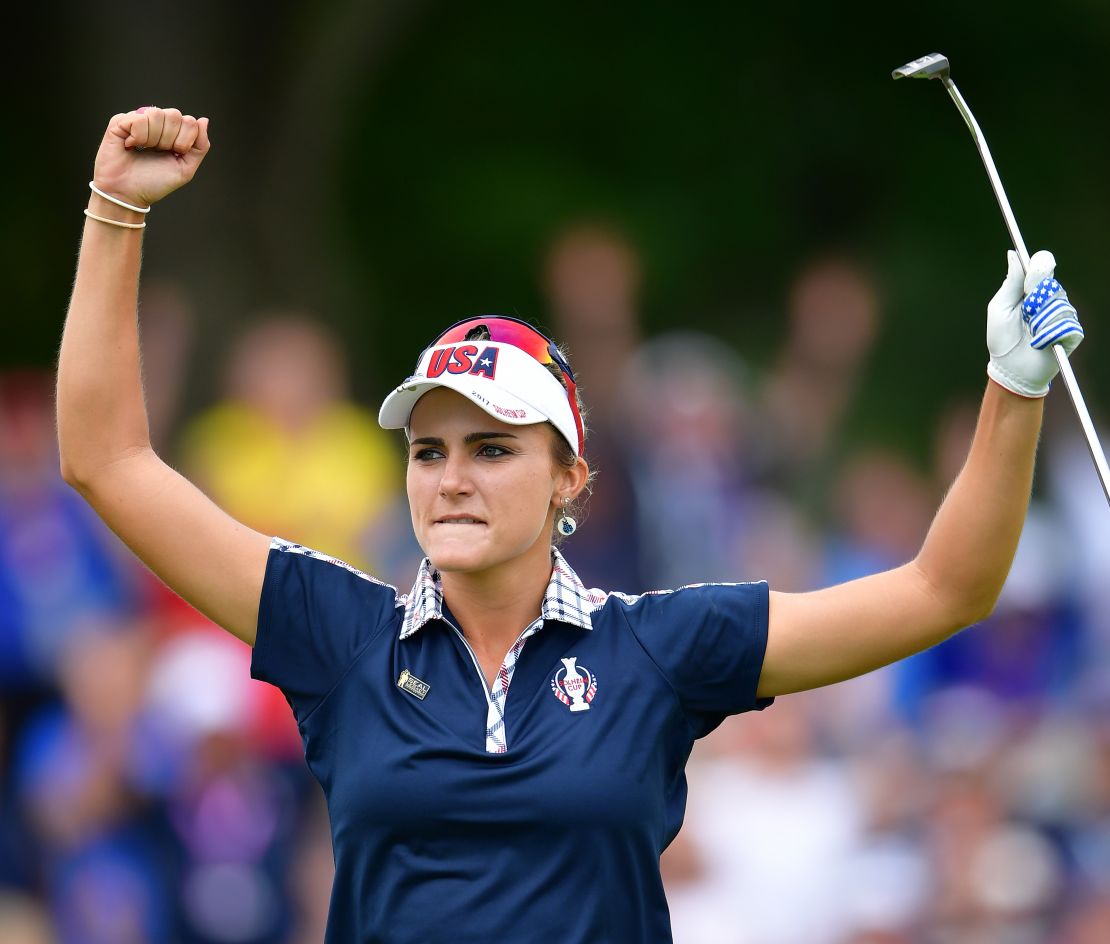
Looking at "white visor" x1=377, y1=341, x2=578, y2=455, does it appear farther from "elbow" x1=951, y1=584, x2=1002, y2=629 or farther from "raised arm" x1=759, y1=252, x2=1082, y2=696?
"elbow" x1=951, y1=584, x2=1002, y2=629

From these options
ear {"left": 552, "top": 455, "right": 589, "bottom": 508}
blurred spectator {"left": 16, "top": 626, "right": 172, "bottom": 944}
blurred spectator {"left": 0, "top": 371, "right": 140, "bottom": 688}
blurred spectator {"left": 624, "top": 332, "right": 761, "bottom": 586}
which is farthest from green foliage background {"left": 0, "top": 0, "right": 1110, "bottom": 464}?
ear {"left": 552, "top": 455, "right": 589, "bottom": 508}

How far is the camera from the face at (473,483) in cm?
331

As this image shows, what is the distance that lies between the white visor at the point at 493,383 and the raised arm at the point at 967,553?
22.7 inches

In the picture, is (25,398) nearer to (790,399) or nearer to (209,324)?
(209,324)

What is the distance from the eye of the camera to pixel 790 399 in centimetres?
862

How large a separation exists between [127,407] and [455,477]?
62cm

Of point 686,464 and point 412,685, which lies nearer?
point 412,685

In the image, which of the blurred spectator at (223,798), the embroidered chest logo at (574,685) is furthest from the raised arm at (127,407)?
the blurred spectator at (223,798)

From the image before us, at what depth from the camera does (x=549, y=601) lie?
3377 millimetres

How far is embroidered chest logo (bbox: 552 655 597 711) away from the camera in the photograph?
3246mm

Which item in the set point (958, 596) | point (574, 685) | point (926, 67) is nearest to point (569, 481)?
point (574, 685)

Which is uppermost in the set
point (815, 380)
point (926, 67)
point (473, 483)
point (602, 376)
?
point (815, 380)

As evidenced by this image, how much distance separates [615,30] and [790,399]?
4.33 m

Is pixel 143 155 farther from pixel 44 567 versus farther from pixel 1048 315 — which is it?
pixel 44 567
